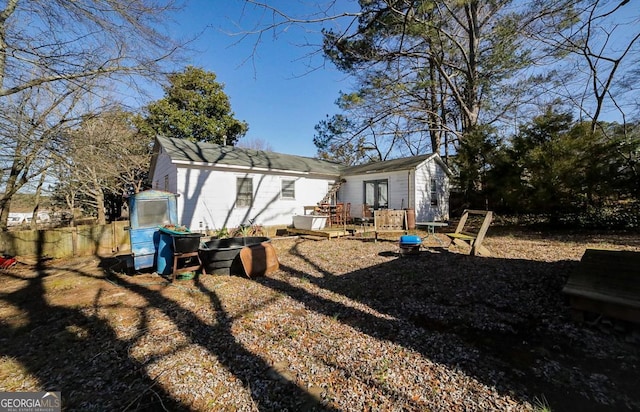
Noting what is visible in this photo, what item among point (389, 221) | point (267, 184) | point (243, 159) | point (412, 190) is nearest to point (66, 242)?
point (243, 159)

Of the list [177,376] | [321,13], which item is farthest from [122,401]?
[321,13]

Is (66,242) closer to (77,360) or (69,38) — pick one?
(69,38)

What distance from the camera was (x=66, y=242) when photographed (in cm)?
830

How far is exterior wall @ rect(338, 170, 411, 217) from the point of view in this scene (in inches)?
490

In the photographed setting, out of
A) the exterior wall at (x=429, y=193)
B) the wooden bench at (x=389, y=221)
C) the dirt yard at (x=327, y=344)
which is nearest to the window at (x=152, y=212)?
the dirt yard at (x=327, y=344)

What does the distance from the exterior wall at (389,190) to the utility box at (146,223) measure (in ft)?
31.5

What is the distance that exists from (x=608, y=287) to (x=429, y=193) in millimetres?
10802

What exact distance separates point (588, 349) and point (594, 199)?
1057 cm

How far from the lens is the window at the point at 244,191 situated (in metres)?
11.0

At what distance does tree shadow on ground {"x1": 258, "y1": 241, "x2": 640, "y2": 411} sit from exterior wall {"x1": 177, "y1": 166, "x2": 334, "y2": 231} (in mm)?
6025

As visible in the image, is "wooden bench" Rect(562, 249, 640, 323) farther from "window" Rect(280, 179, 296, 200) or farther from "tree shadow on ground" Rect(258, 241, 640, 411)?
"window" Rect(280, 179, 296, 200)

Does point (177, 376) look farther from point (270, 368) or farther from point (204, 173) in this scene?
point (204, 173)

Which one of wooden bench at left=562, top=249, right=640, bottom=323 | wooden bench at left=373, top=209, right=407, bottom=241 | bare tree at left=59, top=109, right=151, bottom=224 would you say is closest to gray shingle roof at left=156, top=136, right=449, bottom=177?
bare tree at left=59, top=109, right=151, bottom=224

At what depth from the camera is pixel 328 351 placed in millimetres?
2736
